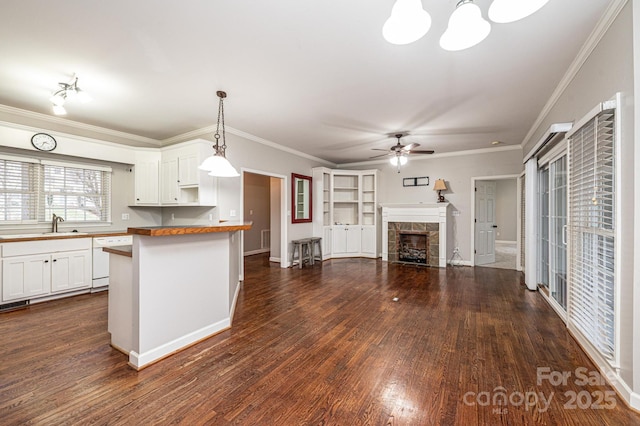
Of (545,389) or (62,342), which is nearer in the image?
(545,389)

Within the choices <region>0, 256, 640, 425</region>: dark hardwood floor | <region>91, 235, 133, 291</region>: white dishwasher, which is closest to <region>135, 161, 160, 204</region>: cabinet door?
<region>91, 235, 133, 291</region>: white dishwasher

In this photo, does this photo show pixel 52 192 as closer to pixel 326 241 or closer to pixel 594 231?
pixel 326 241

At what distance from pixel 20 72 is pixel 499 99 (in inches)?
224

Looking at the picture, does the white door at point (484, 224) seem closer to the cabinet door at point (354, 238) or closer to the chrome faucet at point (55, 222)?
the cabinet door at point (354, 238)

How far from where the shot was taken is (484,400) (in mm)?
1768

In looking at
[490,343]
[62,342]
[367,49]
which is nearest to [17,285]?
[62,342]

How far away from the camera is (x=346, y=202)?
291 inches

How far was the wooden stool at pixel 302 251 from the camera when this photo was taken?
5.87m

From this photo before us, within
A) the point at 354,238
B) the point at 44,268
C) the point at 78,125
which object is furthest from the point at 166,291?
→ the point at 354,238

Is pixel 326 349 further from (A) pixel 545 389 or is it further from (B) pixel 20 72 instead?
(B) pixel 20 72

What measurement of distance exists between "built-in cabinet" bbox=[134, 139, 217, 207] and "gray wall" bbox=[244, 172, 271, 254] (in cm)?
263

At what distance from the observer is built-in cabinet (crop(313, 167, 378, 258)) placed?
6.84 meters

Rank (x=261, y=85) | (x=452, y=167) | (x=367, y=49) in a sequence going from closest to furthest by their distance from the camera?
(x=367, y=49) → (x=261, y=85) → (x=452, y=167)

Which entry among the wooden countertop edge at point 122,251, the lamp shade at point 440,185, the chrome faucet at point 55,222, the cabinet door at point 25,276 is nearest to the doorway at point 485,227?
the lamp shade at point 440,185
